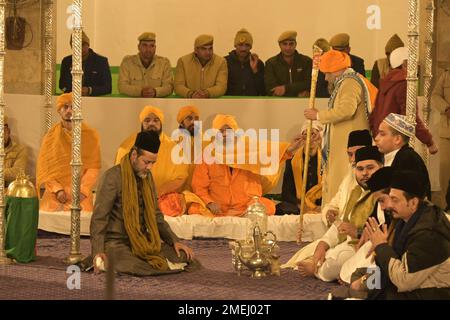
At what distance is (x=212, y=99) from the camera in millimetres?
12508

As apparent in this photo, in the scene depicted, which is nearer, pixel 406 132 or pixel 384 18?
pixel 406 132

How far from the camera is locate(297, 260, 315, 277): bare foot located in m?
8.52

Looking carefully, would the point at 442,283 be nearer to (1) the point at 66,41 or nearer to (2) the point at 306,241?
(2) the point at 306,241

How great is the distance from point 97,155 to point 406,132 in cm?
361

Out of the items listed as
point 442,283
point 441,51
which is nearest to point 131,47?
point 441,51

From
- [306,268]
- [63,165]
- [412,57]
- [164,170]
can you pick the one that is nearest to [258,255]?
[306,268]

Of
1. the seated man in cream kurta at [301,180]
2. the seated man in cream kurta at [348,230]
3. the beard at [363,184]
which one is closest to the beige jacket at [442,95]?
the seated man in cream kurta at [301,180]

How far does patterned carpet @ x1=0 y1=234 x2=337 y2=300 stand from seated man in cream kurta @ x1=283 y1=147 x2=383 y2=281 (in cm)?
10

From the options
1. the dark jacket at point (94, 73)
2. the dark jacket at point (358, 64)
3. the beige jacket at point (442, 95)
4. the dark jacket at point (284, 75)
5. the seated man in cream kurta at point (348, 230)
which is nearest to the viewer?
the seated man in cream kurta at point (348, 230)

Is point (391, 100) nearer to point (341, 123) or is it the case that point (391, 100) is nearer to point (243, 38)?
point (341, 123)

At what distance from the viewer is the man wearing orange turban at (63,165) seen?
35.4 feet

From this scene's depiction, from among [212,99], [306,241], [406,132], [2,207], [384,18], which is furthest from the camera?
[384,18]

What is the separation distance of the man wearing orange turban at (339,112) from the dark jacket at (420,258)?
2.92m

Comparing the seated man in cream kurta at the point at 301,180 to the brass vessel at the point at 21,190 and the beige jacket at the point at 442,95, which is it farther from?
the brass vessel at the point at 21,190
